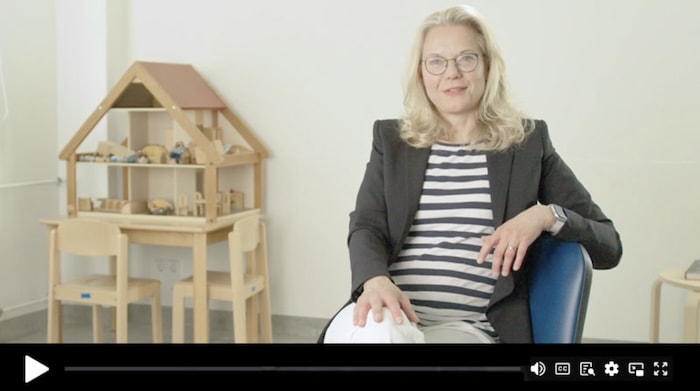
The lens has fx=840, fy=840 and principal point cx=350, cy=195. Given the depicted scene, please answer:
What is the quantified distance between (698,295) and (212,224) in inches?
49.1

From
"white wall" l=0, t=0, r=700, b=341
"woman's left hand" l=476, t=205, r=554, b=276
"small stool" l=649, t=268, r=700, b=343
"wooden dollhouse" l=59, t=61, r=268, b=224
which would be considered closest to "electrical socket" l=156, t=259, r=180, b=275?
"white wall" l=0, t=0, r=700, b=341

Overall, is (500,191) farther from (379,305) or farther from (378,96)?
(378,96)

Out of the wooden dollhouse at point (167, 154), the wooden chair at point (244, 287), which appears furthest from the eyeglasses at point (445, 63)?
the wooden dollhouse at point (167, 154)

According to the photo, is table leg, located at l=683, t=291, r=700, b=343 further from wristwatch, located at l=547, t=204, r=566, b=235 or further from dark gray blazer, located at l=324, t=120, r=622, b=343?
wristwatch, located at l=547, t=204, r=566, b=235

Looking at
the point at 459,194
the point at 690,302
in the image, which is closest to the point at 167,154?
the point at 690,302
